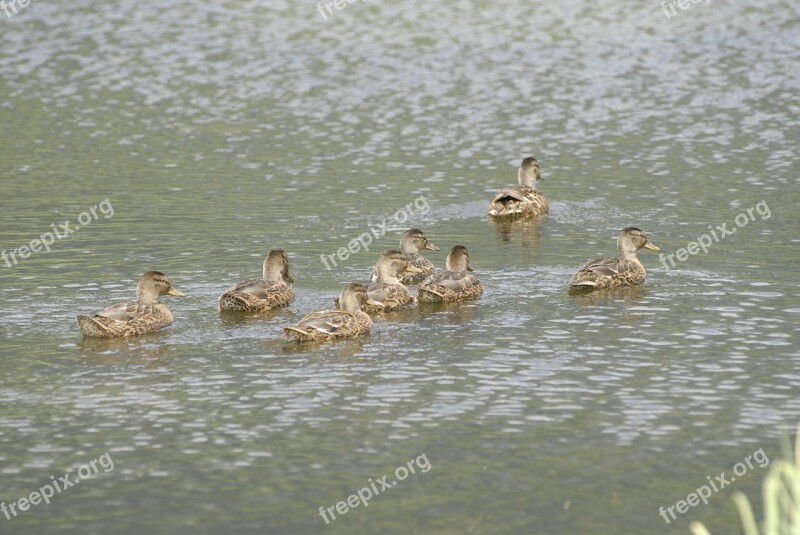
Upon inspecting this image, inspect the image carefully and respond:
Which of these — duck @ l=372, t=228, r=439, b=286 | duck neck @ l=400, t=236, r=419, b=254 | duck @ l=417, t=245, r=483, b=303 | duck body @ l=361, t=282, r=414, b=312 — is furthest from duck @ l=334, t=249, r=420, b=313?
duck neck @ l=400, t=236, r=419, b=254

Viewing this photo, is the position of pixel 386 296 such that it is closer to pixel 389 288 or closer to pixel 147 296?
pixel 389 288

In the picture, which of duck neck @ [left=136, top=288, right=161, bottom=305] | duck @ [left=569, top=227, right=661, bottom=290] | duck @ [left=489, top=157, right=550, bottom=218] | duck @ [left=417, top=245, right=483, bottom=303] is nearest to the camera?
duck neck @ [left=136, top=288, right=161, bottom=305]

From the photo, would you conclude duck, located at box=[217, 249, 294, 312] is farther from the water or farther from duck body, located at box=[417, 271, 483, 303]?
duck body, located at box=[417, 271, 483, 303]

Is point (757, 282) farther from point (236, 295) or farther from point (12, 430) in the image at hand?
point (12, 430)

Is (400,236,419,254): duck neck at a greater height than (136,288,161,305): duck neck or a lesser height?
greater

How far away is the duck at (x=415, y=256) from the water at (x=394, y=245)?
26.4 inches

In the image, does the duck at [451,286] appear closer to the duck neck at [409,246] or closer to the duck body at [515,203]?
the duck neck at [409,246]

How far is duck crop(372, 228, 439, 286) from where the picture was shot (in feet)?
68.6

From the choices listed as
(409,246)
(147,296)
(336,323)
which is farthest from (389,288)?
(147,296)

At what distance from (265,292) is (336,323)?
1934 mm

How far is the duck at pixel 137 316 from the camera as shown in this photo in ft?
57.0

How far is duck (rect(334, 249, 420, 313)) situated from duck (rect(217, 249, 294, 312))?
2.91 feet

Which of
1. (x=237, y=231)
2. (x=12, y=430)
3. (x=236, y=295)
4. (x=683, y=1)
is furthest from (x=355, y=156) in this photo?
(x=683, y=1)

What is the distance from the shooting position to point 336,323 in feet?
56.6
